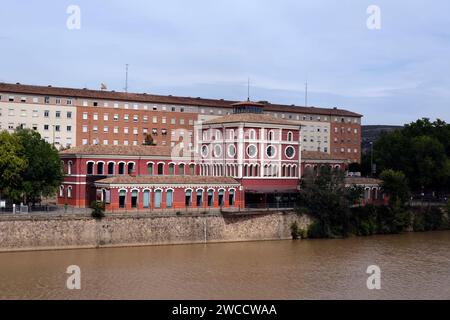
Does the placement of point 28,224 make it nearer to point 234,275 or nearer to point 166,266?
point 166,266

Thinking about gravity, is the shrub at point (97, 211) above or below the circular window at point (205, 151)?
below

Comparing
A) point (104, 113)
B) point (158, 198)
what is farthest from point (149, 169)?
point (104, 113)

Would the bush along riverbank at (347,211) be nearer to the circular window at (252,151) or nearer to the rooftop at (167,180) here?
the circular window at (252,151)

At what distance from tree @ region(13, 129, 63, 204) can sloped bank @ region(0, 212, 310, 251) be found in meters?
5.45

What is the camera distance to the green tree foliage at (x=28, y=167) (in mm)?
54406

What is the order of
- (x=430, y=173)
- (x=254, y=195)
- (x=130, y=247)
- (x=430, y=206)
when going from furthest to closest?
1. (x=430, y=173)
2. (x=430, y=206)
3. (x=254, y=195)
4. (x=130, y=247)

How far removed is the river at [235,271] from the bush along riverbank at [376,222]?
13.4 ft

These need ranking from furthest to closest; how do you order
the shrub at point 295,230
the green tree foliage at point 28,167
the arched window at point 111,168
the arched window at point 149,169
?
the arched window at point 149,169 < the arched window at point 111,168 < the shrub at point 295,230 < the green tree foliage at point 28,167

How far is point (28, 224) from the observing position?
50812 mm

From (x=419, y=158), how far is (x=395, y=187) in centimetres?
1277

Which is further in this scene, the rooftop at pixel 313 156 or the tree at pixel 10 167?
the rooftop at pixel 313 156

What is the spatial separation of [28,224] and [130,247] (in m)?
8.93

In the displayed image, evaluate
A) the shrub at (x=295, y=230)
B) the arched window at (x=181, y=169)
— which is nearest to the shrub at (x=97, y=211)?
the arched window at (x=181, y=169)
